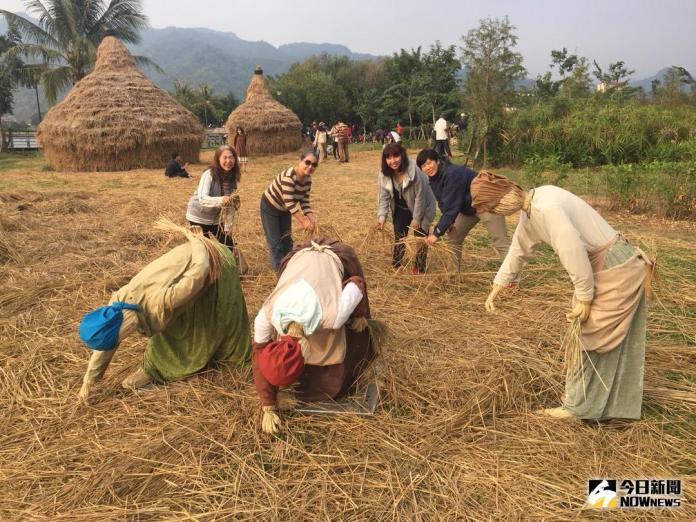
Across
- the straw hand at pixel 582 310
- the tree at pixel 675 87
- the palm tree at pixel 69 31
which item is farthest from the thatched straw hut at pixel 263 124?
the straw hand at pixel 582 310

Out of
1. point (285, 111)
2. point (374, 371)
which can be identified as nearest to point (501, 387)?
point (374, 371)

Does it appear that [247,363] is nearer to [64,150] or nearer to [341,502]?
[341,502]

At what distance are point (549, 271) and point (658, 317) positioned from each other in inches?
48.2

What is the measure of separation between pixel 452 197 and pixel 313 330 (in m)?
2.62

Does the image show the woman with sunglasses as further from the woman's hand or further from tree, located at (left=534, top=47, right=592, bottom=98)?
tree, located at (left=534, top=47, right=592, bottom=98)

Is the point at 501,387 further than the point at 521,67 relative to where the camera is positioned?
No

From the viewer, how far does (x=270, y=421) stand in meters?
2.51

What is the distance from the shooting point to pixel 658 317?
3834 mm

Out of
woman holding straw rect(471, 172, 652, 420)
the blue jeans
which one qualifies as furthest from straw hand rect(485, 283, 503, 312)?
the blue jeans

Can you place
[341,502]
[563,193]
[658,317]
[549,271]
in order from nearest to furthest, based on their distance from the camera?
[341,502] → [563,193] → [658,317] → [549,271]

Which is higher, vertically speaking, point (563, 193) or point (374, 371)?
point (563, 193)

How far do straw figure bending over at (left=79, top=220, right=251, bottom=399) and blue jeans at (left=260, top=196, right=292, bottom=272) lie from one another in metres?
1.52

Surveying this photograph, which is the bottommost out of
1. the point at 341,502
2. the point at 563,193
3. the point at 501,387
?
the point at 341,502

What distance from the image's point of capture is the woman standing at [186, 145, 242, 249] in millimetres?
4375
